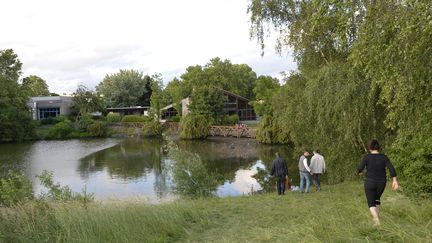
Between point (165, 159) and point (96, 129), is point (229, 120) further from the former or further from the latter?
point (165, 159)

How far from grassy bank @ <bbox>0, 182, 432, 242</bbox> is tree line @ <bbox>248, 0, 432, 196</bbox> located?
5.61ft

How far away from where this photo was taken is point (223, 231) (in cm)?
668

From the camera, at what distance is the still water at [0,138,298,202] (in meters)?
19.0

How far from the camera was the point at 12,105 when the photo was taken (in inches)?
1875

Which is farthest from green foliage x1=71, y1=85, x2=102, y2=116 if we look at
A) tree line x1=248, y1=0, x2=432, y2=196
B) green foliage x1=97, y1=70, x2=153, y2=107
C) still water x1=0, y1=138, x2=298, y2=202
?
tree line x1=248, y1=0, x2=432, y2=196

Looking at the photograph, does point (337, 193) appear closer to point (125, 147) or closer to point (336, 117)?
point (336, 117)

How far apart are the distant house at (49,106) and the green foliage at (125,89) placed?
8.03 m

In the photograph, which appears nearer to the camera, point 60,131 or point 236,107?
point 60,131

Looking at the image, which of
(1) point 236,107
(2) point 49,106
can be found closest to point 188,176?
(1) point 236,107

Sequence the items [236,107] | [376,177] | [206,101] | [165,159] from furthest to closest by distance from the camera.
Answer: [236,107]
[206,101]
[165,159]
[376,177]

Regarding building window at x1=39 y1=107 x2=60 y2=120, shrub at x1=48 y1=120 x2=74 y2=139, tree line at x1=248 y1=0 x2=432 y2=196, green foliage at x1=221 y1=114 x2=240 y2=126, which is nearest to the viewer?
tree line at x1=248 y1=0 x2=432 y2=196

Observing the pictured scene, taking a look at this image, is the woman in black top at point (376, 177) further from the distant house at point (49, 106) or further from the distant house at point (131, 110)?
the distant house at point (131, 110)

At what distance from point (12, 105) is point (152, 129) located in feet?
57.4

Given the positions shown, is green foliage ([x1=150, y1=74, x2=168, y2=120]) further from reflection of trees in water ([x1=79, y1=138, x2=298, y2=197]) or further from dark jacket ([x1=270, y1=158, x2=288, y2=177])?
dark jacket ([x1=270, y1=158, x2=288, y2=177])
